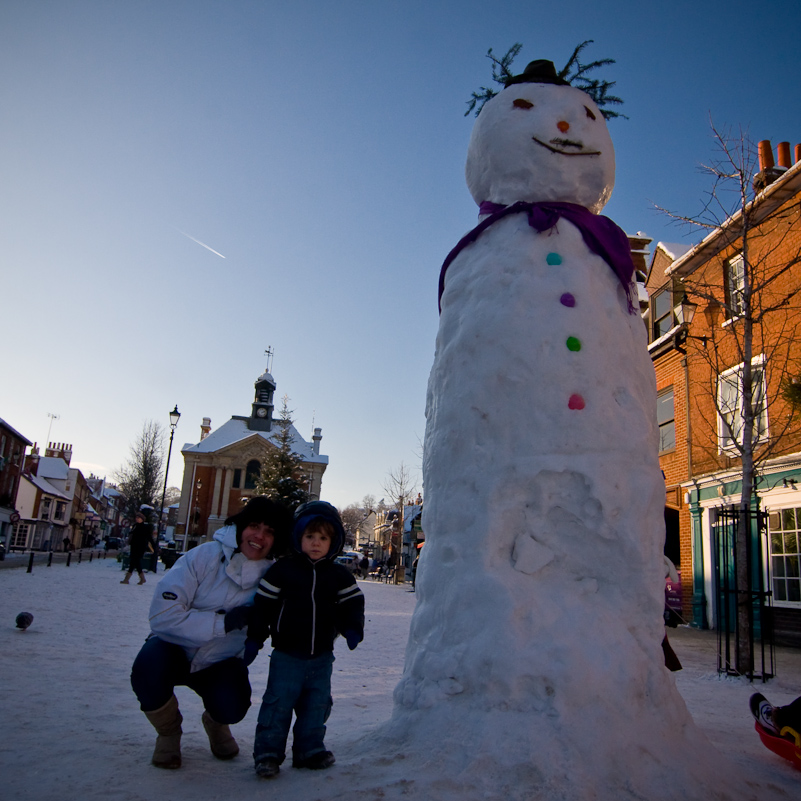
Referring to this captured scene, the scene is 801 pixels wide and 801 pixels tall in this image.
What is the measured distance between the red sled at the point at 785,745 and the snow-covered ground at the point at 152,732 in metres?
0.05

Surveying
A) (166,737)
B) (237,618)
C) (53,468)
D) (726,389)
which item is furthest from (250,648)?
(53,468)

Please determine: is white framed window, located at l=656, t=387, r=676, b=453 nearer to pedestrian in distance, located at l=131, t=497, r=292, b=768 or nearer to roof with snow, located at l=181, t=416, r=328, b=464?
pedestrian in distance, located at l=131, t=497, r=292, b=768

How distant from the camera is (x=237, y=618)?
3.05m

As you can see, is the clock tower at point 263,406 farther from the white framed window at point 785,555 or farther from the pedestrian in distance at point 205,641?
the pedestrian in distance at point 205,641

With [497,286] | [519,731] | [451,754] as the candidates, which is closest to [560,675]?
[519,731]

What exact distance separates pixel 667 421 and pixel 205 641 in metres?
13.4

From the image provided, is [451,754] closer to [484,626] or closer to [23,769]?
[484,626]

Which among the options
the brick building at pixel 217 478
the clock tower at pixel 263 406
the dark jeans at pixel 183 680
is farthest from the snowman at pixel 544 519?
the clock tower at pixel 263 406

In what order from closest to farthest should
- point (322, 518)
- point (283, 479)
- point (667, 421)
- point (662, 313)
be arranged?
point (322, 518), point (667, 421), point (662, 313), point (283, 479)

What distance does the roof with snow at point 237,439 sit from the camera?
4591 centimetres

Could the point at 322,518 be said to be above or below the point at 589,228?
below

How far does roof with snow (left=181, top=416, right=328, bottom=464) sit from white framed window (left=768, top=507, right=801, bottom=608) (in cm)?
3695

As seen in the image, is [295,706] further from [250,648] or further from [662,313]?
[662,313]

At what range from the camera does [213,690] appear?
3.04 metres
